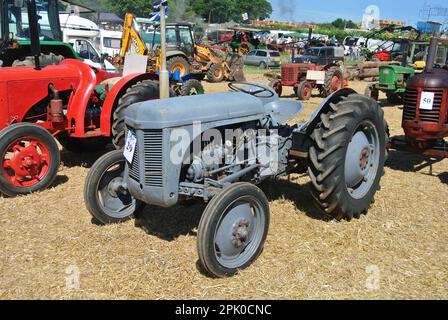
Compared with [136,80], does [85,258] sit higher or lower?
lower

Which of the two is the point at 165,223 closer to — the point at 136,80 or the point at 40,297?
the point at 40,297

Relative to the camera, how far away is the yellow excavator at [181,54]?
44.6 ft

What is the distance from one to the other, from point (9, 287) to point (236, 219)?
1.59 m

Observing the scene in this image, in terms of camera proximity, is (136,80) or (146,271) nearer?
(146,271)

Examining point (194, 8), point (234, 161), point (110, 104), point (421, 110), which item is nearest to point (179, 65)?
point (110, 104)

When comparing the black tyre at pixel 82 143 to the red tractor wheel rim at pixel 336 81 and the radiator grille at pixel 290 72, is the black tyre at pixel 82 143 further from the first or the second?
the red tractor wheel rim at pixel 336 81

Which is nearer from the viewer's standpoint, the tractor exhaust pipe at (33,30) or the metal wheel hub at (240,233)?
the metal wheel hub at (240,233)

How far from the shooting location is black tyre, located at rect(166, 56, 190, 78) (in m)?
14.8

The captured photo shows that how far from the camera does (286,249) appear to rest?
353 centimetres

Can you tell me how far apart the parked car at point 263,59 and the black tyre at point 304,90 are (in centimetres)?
1177

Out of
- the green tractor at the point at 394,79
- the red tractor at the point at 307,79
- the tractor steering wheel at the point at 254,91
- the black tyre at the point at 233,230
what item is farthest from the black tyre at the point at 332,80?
the black tyre at the point at 233,230

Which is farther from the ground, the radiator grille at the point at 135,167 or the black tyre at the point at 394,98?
the radiator grille at the point at 135,167

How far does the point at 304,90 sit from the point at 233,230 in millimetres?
10342
